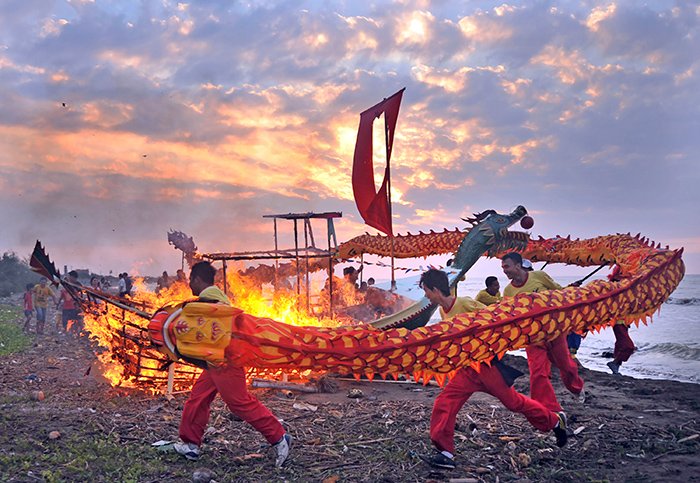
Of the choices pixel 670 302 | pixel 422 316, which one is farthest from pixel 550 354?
pixel 670 302

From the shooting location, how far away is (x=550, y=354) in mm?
5359

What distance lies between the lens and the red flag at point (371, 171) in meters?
9.35

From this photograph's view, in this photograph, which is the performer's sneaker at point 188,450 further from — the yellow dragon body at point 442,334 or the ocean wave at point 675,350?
the ocean wave at point 675,350

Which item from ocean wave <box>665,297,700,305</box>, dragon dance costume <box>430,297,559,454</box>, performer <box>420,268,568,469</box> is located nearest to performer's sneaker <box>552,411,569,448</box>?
performer <box>420,268,568,469</box>

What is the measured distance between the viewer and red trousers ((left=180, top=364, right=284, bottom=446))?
4.22 m

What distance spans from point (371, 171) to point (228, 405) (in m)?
7.16

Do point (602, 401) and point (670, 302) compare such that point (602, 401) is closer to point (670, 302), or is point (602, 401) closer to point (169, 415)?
point (169, 415)

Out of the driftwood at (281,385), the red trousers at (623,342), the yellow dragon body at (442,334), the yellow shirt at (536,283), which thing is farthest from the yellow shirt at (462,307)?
the red trousers at (623,342)

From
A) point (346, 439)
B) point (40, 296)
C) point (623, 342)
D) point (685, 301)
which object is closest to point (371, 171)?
point (623, 342)

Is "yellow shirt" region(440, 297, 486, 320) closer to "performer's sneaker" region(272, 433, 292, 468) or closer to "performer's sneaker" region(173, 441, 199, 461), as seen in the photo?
"performer's sneaker" region(272, 433, 292, 468)

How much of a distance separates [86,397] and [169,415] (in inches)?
67.3

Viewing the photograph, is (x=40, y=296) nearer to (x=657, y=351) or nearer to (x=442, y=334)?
(x=442, y=334)

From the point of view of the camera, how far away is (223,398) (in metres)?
4.27

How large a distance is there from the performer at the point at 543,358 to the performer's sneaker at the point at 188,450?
376cm
